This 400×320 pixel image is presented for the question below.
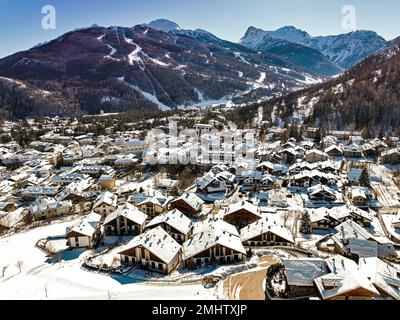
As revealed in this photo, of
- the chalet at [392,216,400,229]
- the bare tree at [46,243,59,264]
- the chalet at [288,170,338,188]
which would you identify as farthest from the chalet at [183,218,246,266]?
the chalet at [288,170,338,188]

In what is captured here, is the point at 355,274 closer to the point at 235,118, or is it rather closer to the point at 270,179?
the point at 270,179

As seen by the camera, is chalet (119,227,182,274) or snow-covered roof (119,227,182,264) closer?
chalet (119,227,182,274)

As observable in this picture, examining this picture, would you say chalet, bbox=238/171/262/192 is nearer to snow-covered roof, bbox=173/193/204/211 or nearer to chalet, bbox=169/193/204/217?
snow-covered roof, bbox=173/193/204/211

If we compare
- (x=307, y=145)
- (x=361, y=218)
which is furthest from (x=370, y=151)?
(x=361, y=218)

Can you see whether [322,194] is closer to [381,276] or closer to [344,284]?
[381,276]

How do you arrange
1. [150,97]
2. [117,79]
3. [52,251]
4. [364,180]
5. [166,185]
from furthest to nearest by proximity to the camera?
1. [117,79]
2. [150,97]
3. [166,185]
4. [364,180]
5. [52,251]
